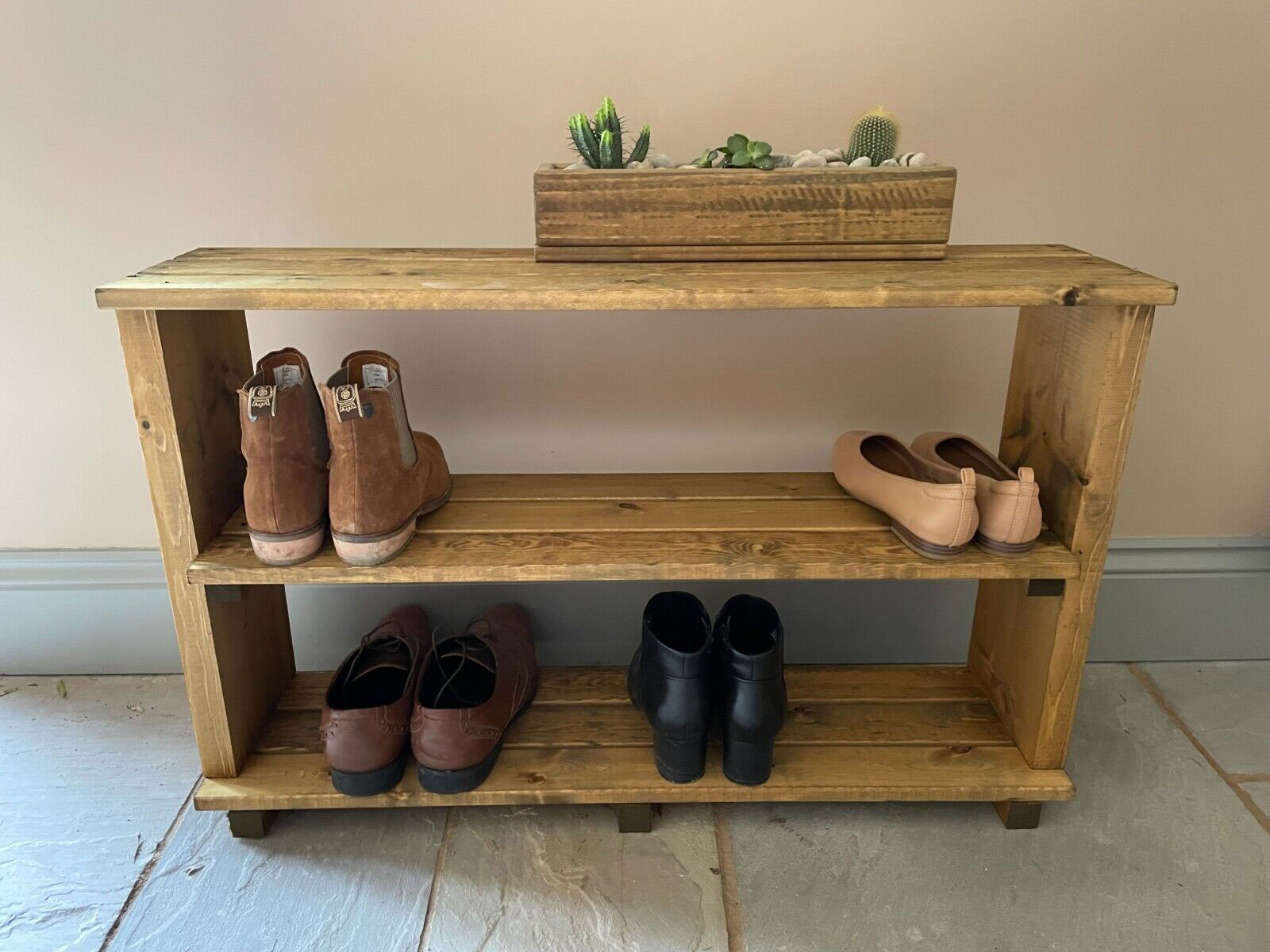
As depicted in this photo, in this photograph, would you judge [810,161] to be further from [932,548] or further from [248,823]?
[248,823]

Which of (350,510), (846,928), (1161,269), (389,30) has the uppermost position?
(389,30)

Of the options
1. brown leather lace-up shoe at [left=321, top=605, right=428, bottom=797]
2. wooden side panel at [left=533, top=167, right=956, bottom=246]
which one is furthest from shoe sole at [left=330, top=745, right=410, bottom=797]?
wooden side panel at [left=533, top=167, right=956, bottom=246]

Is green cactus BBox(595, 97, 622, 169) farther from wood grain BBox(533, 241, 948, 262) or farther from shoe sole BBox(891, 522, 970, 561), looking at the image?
shoe sole BBox(891, 522, 970, 561)

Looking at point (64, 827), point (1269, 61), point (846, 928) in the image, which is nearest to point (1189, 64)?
point (1269, 61)

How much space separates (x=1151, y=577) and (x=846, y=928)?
910 millimetres

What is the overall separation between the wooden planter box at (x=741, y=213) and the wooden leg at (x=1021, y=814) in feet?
2.59

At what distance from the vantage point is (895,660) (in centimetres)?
172

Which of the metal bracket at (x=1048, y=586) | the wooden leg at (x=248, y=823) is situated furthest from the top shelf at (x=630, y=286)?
the wooden leg at (x=248, y=823)

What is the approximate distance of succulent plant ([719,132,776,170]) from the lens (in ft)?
3.86

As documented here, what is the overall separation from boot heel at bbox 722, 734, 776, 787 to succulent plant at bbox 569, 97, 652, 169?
779mm

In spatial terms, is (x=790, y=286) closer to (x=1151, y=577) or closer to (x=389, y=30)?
(x=389, y=30)

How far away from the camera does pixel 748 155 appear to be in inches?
46.6

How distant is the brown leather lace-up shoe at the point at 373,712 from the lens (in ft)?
4.17

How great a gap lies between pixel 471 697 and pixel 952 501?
0.74 meters
